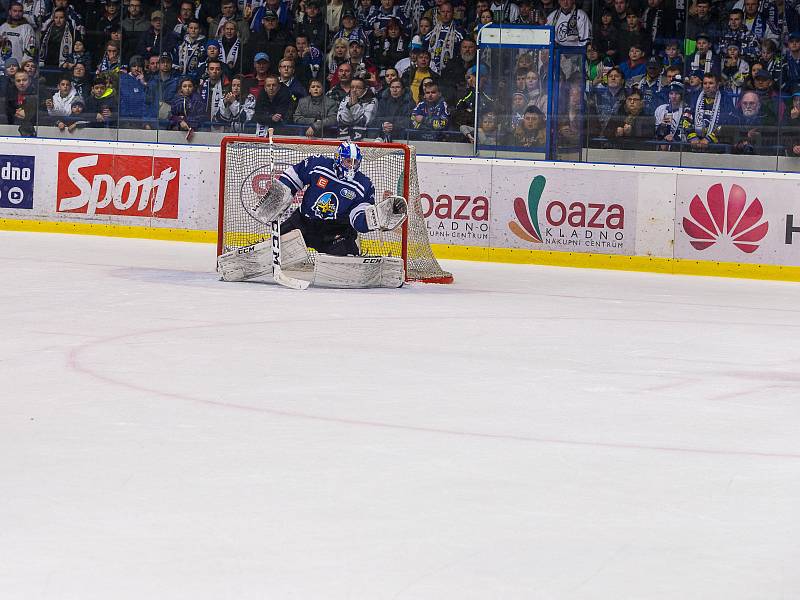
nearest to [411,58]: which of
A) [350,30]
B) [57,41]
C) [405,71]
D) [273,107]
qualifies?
[405,71]

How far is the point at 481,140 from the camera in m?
13.4

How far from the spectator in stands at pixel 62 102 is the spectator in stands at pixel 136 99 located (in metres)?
0.49

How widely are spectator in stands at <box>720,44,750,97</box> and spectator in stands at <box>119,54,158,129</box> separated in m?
5.44

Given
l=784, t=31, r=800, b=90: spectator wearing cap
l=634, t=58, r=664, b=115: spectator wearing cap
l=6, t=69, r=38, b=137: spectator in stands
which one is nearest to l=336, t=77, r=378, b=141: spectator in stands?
l=634, t=58, r=664, b=115: spectator wearing cap

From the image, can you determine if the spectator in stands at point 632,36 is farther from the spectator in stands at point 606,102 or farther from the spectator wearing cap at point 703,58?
the spectator wearing cap at point 703,58

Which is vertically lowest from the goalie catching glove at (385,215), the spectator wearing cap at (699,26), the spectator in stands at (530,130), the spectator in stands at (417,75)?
the goalie catching glove at (385,215)

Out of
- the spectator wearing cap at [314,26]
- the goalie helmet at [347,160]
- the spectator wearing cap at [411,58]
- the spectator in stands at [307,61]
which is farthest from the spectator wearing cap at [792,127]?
the spectator wearing cap at [314,26]

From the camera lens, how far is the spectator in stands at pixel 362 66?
Result: 1430 centimetres

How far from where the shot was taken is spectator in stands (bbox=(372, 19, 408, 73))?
14.6 m

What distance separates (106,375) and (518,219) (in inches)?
272

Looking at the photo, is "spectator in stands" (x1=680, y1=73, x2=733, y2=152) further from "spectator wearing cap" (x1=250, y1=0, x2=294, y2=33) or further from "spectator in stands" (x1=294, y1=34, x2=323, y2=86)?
"spectator wearing cap" (x1=250, y1=0, x2=294, y2=33)

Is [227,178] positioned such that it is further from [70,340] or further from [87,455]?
[87,455]

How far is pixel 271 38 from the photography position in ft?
49.4

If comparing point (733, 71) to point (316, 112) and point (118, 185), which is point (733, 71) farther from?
point (118, 185)
